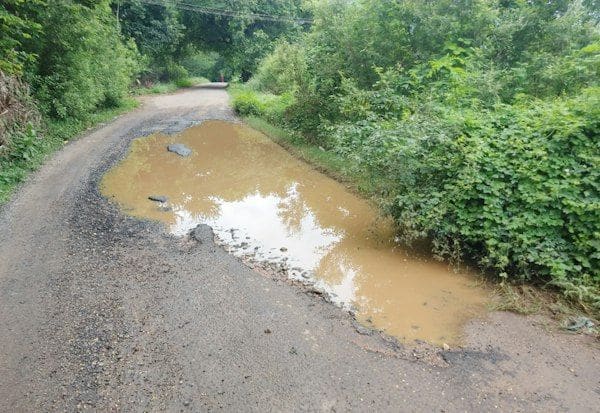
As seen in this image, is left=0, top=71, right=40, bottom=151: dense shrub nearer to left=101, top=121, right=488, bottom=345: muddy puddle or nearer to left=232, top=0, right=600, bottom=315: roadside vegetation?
left=101, top=121, right=488, bottom=345: muddy puddle

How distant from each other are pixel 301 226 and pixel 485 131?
357cm

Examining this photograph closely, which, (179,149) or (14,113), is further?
(179,149)

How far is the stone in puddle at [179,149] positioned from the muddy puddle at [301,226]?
211mm

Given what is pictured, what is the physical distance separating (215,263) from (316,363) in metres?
2.49

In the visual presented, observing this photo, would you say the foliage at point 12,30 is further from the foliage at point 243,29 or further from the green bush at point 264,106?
the foliage at point 243,29

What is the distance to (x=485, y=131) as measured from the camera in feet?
20.0

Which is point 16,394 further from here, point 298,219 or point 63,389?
point 298,219

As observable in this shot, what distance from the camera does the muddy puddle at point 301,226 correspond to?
518cm

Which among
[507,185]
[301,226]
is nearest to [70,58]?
[301,226]

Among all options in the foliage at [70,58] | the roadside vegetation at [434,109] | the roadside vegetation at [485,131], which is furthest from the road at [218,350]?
the foliage at [70,58]

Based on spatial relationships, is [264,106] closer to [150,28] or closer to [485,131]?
→ [485,131]

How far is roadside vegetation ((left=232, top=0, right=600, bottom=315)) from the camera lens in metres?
5.21

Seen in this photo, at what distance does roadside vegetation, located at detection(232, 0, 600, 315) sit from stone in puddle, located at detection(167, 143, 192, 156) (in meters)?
4.42

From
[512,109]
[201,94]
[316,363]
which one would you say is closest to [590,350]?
[316,363]
